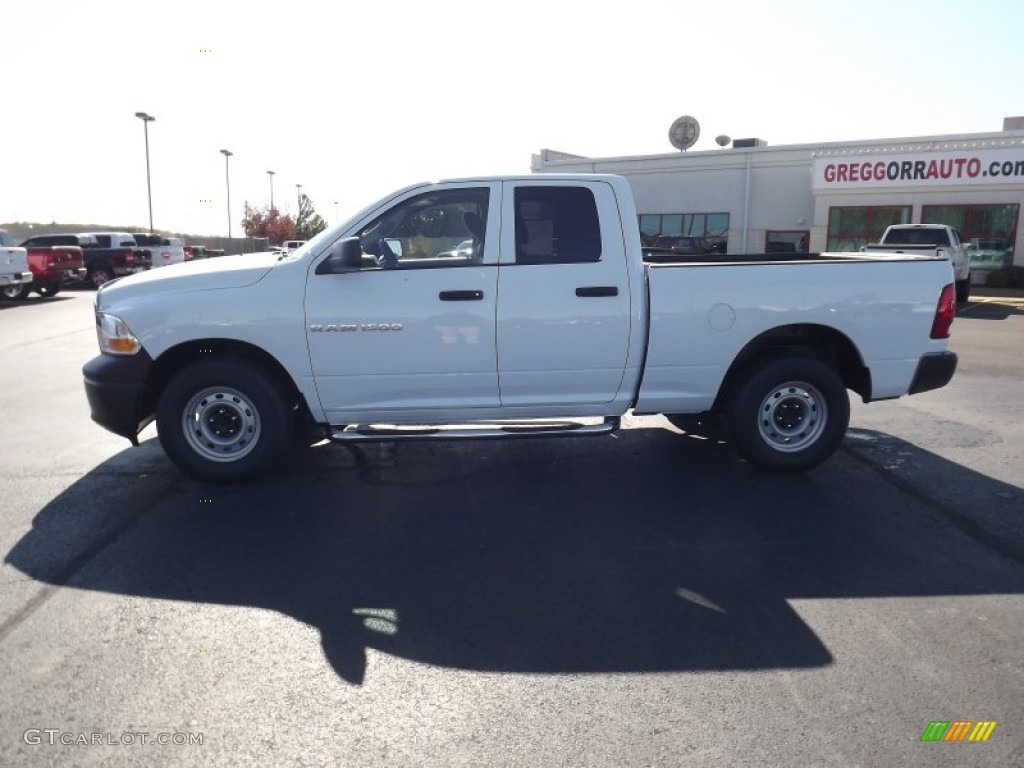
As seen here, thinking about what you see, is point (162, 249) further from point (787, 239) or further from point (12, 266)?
point (787, 239)

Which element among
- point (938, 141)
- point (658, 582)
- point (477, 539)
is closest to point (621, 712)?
point (658, 582)

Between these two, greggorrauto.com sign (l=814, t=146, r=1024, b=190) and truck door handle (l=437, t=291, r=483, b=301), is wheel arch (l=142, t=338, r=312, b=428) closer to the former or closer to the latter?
truck door handle (l=437, t=291, r=483, b=301)

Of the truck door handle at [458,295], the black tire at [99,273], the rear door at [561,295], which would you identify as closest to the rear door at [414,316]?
the truck door handle at [458,295]

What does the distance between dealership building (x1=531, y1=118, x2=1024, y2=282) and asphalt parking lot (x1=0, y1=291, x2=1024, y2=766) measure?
2313cm

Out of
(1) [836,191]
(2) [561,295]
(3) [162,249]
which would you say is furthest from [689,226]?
(2) [561,295]

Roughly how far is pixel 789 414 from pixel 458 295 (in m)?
2.62

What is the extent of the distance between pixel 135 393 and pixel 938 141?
28.5m

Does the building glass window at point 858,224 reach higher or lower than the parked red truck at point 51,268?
higher

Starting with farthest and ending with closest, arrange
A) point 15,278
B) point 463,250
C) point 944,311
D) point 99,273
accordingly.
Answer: point 99,273 → point 15,278 → point 944,311 → point 463,250

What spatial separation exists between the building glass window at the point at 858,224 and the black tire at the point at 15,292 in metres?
25.0

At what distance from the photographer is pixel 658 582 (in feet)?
13.9

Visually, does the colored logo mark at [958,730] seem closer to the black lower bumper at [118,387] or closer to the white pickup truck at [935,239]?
the black lower bumper at [118,387]

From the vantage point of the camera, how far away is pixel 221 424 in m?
5.74

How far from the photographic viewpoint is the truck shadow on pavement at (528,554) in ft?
12.0
